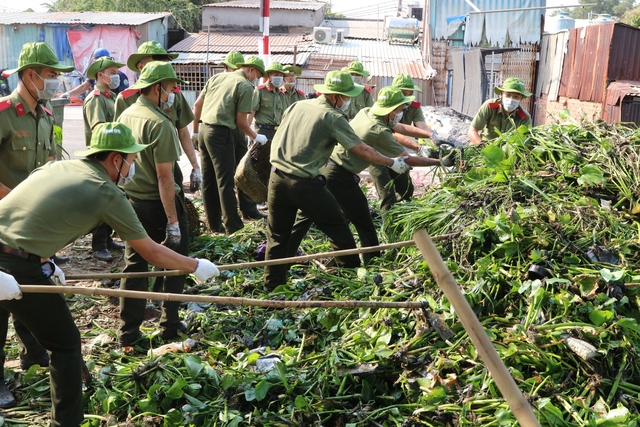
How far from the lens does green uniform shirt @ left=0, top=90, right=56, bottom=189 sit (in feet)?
Answer: 17.6

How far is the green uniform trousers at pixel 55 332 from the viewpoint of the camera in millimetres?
3701

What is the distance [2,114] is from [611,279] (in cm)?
436

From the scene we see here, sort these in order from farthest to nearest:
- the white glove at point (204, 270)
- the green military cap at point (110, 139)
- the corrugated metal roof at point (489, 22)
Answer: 1. the corrugated metal roof at point (489, 22)
2. the white glove at point (204, 270)
3. the green military cap at point (110, 139)

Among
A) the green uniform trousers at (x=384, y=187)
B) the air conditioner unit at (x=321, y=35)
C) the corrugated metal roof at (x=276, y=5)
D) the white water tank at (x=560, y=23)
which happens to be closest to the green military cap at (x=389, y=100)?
the green uniform trousers at (x=384, y=187)

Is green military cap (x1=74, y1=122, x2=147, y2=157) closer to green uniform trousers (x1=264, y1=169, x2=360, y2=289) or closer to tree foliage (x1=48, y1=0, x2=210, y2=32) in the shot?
green uniform trousers (x1=264, y1=169, x2=360, y2=289)

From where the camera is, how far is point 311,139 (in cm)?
562

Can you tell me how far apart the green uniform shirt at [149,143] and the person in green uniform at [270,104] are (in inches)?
152

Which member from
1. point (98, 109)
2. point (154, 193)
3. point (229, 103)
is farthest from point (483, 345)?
point (229, 103)

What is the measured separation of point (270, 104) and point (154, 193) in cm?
414

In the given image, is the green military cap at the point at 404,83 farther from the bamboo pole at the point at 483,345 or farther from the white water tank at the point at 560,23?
the white water tank at the point at 560,23

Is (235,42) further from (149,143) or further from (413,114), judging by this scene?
(149,143)

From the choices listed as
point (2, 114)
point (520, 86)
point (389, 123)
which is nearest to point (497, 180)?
point (389, 123)

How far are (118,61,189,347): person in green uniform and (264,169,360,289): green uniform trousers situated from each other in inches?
35.2

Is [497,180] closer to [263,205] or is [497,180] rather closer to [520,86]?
[520,86]
